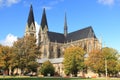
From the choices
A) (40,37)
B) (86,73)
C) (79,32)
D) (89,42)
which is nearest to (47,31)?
(40,37)

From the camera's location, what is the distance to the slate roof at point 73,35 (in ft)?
471

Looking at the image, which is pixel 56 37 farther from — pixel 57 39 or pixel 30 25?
pixel 30 25

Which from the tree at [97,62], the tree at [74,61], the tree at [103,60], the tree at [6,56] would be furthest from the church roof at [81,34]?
the tree at [6,56]

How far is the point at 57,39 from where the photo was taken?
164 m

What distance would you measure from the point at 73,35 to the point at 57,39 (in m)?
10.9

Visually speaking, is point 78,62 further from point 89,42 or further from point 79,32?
point 79,32

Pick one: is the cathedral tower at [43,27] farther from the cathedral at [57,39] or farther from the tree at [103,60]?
the tree at [103,60]

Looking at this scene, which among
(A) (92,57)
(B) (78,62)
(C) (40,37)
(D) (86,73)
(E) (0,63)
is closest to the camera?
(E) (0,63)

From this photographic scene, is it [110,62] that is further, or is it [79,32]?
[79,32]

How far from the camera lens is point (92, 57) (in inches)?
3268

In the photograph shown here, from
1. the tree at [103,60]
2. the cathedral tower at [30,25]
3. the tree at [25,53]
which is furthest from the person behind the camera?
the cathedral tower at [30,25]

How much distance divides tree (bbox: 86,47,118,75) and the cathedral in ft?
179

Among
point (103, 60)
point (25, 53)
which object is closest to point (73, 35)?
point (25, 53)

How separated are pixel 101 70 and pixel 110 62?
3870 millimetres
